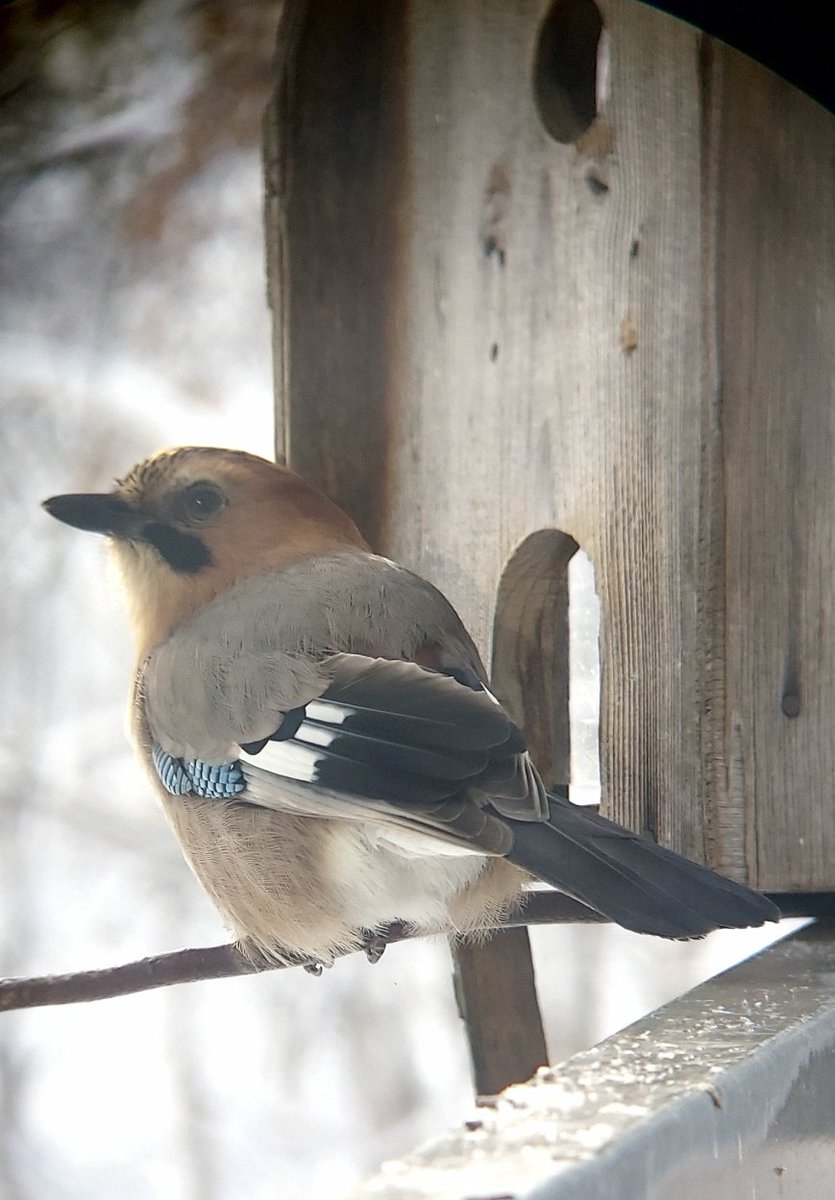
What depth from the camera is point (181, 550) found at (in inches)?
71.6

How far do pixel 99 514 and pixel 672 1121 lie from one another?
45.6 inches

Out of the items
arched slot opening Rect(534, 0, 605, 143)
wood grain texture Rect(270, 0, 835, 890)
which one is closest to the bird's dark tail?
wood grain texture Rect(270, 0, 835, 890)

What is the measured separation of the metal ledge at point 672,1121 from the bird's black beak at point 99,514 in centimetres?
90

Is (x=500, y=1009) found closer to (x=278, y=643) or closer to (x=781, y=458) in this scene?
(x=278, y=643)

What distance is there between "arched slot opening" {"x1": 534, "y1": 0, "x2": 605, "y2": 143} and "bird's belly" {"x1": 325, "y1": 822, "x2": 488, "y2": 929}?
851mm

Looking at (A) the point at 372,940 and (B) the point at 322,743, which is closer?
(B) the point at 322,743

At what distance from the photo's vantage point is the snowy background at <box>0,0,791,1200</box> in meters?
2.69

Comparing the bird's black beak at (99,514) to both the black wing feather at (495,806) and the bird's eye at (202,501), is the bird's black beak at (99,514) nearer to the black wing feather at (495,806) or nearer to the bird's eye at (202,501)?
the bird's eye at (202,501)

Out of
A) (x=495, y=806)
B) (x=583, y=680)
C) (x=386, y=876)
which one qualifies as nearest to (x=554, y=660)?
(x=583, y=680)

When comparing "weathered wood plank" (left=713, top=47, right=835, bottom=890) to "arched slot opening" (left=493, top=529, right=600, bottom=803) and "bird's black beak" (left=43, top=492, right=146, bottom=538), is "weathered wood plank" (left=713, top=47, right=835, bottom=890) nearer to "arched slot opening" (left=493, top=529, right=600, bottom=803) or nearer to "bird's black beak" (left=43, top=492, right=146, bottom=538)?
"arched slot opening" (left=493, top=529, right=600, bottom=803)

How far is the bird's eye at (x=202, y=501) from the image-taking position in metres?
1.82

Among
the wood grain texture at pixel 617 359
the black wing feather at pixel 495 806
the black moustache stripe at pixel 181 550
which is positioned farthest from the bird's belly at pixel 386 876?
the black moustache stripe at pixel 181 550

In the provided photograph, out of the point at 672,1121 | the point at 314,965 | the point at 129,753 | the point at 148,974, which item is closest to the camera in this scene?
the point at 672,1121

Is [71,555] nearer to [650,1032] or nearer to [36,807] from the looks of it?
[36,807]
